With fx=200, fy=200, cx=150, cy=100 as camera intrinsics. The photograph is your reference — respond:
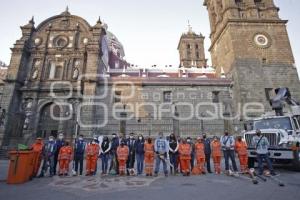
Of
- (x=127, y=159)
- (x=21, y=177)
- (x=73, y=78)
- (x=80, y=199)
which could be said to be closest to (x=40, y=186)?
(x=21, y=177)

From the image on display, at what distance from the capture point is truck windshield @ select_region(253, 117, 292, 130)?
9.96 m

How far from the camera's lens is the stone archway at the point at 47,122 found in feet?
69.7

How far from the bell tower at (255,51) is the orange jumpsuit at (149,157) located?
658 inches

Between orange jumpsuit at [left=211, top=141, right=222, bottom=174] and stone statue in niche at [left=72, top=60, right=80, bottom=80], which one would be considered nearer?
orange jumpsuit at [left=211, top=141, right=222, bottom=174]

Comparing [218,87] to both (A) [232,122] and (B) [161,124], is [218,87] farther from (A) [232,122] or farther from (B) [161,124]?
(B) [161,124]

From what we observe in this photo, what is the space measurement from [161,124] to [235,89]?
10.0 m

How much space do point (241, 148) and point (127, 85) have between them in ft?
52.9

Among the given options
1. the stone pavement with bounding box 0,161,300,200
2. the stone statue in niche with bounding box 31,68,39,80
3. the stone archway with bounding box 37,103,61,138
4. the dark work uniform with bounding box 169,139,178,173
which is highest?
the stone statue in niche with bounding box 31,68,39,80

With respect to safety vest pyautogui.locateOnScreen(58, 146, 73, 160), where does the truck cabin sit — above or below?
above

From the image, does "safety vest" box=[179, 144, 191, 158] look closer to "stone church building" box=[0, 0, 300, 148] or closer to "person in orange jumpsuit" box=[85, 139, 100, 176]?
"person in orange jumpsuit" box=[85, 139, 100, 176]

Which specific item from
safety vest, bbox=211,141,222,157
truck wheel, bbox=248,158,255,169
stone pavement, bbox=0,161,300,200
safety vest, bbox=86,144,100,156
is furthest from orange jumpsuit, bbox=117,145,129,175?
truck wheel, bbox=248,158,255,169

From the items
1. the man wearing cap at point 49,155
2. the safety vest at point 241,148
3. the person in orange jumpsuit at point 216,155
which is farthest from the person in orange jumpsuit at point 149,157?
the man wearing cap at point 49,155

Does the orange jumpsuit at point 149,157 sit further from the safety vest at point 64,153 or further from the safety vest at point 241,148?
the safety vest at point 241,148

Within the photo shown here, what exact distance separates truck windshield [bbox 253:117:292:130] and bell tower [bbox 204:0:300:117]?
12.0 metres
